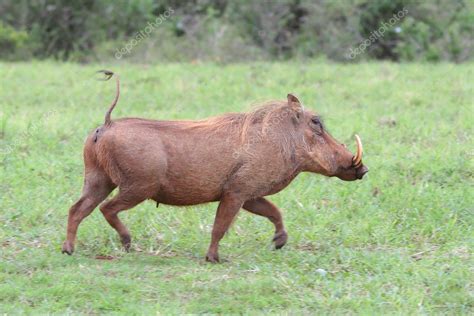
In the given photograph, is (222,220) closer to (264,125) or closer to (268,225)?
(264,125)

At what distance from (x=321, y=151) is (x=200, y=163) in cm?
82

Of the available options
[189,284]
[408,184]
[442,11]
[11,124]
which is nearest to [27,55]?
[11,124]

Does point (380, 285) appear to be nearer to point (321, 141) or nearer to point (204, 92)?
point (321, 141)

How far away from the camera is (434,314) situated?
15.3 ft

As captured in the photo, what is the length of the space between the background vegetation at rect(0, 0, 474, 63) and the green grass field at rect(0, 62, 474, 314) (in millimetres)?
3148

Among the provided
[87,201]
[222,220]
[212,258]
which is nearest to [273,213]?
[222,220]

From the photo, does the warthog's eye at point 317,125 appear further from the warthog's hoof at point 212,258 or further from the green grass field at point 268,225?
the warthog's hoof at point 212,258

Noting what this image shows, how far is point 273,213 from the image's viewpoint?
222 inches

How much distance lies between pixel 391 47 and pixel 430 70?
8.95 feet

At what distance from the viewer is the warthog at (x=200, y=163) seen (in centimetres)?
526

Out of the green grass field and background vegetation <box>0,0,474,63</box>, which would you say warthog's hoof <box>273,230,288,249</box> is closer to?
the green grass field

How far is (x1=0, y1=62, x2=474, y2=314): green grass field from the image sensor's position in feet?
15.8


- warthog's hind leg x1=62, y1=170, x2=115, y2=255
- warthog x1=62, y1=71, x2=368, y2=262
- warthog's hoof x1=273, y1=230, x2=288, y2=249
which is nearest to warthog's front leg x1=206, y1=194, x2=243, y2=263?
warthog x1=62, y1=71, x2=368, y2=262

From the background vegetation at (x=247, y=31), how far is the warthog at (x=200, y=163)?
290 inches
